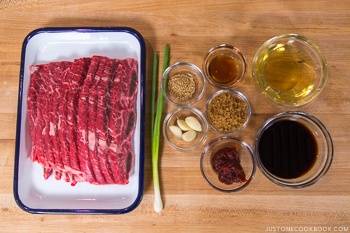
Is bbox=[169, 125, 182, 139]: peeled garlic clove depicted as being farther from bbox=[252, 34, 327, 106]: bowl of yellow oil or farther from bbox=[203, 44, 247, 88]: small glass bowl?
bbox=[252, 34, 327, 106]: bowl of yellow oil

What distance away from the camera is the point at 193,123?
A: 5.83 feet

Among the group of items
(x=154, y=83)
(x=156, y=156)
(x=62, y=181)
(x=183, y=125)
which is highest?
(x=154, y=83)

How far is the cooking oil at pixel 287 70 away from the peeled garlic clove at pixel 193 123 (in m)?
0.37

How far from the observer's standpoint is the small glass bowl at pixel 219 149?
5.75ft

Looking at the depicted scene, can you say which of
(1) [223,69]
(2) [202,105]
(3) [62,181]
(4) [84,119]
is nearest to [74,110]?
(4) [84,119]

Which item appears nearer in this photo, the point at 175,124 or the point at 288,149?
the point at 288,149

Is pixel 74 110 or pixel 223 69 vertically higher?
pixel 223 69

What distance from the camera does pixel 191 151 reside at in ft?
5.91

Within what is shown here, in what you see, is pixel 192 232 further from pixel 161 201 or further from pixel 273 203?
pixel 273 203

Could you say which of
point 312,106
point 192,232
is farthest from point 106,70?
point 312,106

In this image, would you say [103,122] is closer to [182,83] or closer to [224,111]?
[182,83]

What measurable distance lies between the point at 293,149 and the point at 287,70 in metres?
0.38

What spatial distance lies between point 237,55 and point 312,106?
43 cm

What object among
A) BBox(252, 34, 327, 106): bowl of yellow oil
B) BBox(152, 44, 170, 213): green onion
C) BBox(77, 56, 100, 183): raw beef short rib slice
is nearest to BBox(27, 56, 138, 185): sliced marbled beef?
BBox(77, 56, 100, 183): raw beef short rib slice
